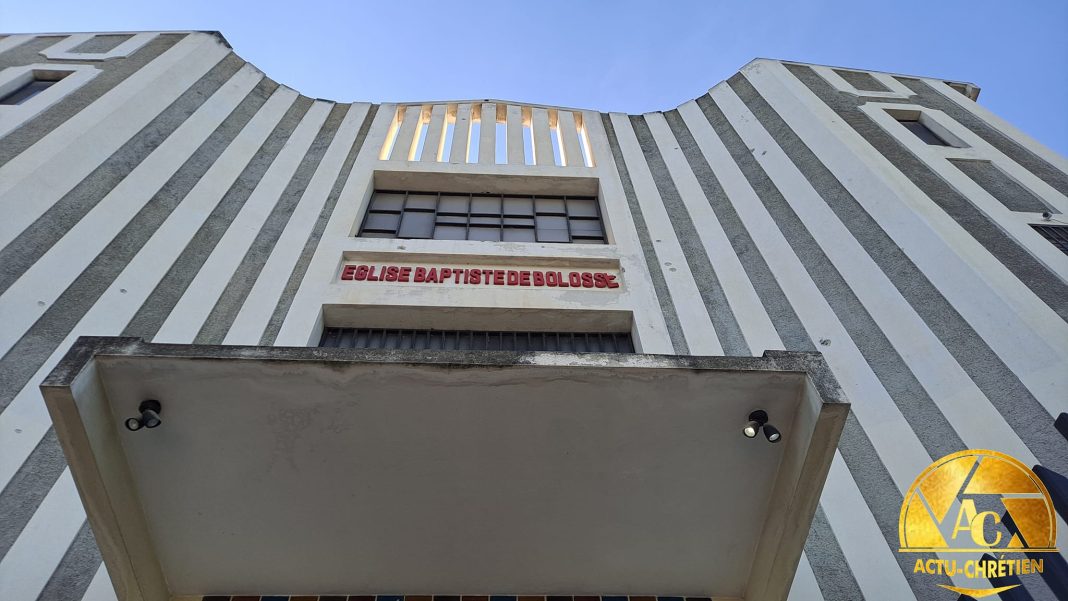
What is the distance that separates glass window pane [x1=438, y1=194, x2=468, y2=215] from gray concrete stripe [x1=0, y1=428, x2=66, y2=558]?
734 cm

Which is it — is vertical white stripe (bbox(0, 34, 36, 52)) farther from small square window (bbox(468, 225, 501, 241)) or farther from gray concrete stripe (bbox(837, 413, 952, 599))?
gray concrete stripe (bbox(837, 413, 952, 599))

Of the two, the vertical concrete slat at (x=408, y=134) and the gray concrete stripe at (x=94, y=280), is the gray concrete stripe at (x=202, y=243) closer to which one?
the gray concrete stripe at (x=94, y=280)

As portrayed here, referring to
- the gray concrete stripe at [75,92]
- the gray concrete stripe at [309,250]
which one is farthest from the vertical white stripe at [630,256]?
the gray concrete stripe at [75,92]

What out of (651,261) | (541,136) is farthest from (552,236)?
(541,136)

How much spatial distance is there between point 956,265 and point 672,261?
154 inches

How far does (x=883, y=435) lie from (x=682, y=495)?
3250mm

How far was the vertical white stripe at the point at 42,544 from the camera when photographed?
17.5 ft

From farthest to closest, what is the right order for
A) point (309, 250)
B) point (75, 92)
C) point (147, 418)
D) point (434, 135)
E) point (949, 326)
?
point (434, 135) < point (75, 92) < point (309, 250) < point (949, 326) < point (147, 418)

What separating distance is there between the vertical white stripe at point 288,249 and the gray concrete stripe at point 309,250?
0.06 metres

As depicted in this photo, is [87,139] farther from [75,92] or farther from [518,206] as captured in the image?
[518,206]

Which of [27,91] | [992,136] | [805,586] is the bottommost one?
[805,586]

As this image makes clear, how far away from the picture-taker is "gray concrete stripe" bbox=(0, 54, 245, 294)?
775 cm

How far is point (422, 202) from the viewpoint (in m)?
12.2

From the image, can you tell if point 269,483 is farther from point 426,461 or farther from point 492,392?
point 492,392
